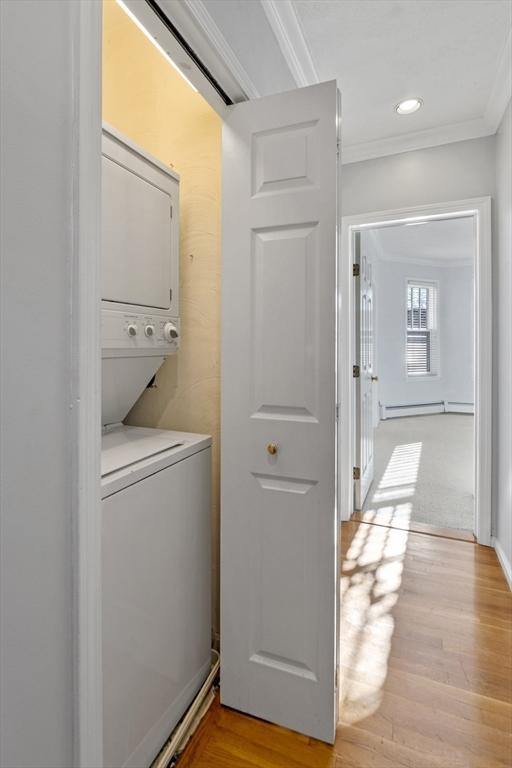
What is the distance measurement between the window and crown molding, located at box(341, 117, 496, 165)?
196 inches

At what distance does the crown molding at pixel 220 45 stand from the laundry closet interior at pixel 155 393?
265mm

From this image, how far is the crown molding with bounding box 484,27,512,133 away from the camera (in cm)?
204

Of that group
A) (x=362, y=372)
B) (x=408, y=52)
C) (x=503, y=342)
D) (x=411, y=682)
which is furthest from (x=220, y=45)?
(x=362, y=372)

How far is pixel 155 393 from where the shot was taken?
180 cm

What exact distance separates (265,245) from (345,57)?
142 centimetres

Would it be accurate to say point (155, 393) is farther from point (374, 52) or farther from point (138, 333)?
point (374, 52)

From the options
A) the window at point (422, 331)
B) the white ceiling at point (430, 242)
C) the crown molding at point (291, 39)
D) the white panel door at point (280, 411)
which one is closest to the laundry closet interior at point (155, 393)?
the white panel door at point (280, 411)

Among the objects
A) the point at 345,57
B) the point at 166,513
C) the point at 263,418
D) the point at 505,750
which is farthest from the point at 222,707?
the point at 345,57

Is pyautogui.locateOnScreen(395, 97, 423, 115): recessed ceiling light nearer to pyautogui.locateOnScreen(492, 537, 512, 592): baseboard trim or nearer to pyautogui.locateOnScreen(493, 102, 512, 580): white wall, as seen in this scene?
pyautogui.locateOnScreen(493, 102, 512, 580): white wall

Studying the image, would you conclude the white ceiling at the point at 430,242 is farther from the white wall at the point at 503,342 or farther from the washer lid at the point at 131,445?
the washer lid at the point at 131,445

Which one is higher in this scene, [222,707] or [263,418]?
[263,418]

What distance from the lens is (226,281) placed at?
1467 mm

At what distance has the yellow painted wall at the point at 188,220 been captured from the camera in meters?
1.67

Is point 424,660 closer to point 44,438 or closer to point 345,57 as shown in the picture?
point 44,438
